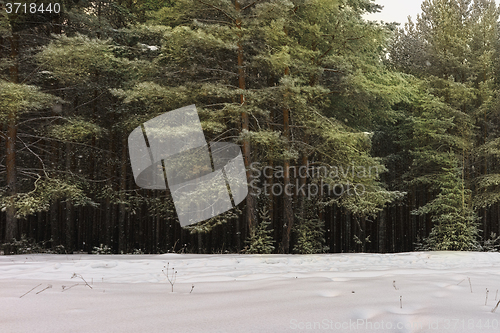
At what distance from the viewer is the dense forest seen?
10.7 m

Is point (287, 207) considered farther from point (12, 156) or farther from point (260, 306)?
point (260, 306)

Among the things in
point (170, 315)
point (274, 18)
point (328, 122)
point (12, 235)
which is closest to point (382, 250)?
point (328, 122)

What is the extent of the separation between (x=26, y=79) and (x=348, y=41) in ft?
31.3

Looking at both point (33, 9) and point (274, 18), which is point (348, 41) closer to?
point (274, 18)

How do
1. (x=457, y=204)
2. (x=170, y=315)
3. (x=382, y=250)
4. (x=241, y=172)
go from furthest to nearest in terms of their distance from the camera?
(x=382, y=250) → (x=457, y=204) → (x=241, y=172) → (x=170, y=315)

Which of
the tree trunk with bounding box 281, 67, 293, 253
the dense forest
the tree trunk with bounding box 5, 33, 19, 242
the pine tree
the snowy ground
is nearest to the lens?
the snowy ground

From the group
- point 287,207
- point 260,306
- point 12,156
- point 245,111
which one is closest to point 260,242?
point 287,207

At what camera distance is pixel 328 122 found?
1130 centimetres

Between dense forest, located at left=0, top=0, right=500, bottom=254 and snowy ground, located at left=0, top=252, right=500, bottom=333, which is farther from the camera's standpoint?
dense forest, located at left=0, top=0, right=500, bottom=254

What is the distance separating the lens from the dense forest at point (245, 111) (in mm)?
10688

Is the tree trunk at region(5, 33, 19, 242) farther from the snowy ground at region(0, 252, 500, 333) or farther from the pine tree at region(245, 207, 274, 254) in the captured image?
the snowy ground at region(0, 252, 500, 333)

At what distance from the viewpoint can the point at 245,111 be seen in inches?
412

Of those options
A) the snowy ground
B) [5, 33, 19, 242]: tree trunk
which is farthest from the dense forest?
the snowy ground

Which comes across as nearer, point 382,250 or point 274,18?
point 274,18
